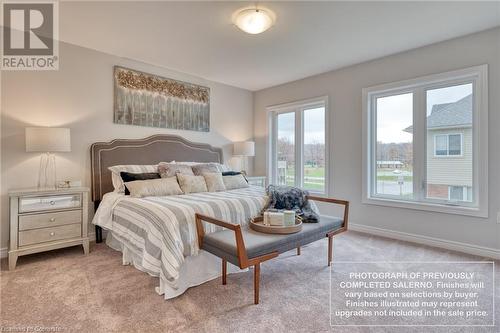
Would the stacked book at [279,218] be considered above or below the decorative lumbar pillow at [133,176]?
below

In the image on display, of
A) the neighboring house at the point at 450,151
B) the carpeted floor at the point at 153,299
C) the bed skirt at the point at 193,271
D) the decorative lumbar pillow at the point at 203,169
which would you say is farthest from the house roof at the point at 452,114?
the bed skirt at the point at 193,271

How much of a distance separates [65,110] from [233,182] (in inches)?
93.8

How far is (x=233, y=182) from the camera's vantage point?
381 centimetres

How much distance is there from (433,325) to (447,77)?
2.92 meters

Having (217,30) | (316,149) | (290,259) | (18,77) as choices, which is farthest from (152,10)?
(316,149)

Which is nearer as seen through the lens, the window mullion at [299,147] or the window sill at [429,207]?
the window sill at [429,207]

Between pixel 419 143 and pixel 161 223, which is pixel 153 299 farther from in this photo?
pixel 419 143

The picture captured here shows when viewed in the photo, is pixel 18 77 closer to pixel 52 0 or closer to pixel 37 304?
pixel 52 0

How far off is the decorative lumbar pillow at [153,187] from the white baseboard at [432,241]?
9.26 feet

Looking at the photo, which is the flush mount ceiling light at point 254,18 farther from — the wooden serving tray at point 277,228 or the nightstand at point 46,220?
→ the nightstand at point 46,220

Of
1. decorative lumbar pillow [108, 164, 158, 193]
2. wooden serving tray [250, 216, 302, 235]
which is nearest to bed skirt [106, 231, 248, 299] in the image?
wooden serving tray [250, 216, 302, 235]

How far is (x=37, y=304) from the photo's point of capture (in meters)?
2.04

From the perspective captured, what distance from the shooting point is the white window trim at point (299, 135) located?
178 inches

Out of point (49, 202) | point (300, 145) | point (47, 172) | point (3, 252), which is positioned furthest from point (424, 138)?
point (3, 252)
